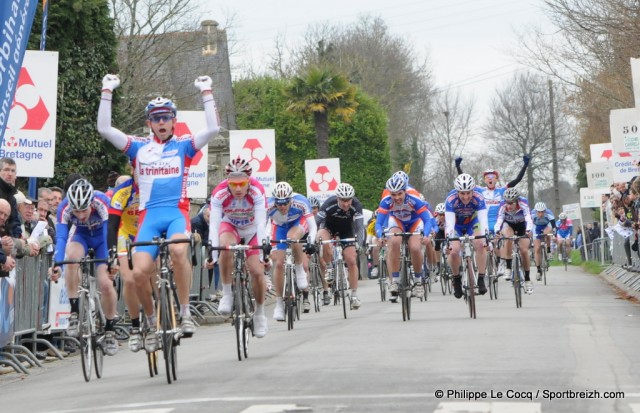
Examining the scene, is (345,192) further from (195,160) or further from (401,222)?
(195,160)

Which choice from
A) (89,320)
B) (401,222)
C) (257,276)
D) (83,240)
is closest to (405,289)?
(401,222)

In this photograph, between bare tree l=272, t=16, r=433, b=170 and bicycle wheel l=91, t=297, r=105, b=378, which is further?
bare tree l=272, t=16, r=433, b=170

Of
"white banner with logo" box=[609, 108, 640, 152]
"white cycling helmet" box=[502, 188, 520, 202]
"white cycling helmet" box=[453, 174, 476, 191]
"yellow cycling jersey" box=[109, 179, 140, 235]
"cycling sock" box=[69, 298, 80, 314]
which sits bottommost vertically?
"cycling sock" box=[69, 298, 80, 314]

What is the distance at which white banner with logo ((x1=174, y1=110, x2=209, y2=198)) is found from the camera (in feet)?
81.2

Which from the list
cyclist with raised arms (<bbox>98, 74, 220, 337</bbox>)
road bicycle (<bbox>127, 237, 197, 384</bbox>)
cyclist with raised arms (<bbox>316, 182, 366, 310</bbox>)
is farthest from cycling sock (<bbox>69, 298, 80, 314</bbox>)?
Answer: cyclist with raised arms (<bbox>316, 182, 366, 310</bbox>)

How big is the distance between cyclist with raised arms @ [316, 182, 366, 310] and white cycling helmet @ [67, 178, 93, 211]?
26.7 feet

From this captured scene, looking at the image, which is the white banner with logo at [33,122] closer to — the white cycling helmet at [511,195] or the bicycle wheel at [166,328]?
the bicycle wheel at [166,328]

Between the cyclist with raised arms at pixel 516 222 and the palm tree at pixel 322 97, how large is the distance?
92.2 feet

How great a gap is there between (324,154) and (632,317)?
3313 cm

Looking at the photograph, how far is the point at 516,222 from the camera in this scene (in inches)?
902

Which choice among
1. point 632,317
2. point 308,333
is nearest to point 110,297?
point 308,333

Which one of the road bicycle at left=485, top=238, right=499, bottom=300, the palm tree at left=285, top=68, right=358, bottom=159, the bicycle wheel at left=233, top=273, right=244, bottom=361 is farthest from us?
the palm tree at left=285, top=68, right=358, bottom=159

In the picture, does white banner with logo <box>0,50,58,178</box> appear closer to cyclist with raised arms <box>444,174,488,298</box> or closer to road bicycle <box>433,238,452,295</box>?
cyclist with raised arms <box>444,174,488,298</box>

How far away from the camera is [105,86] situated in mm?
12195
